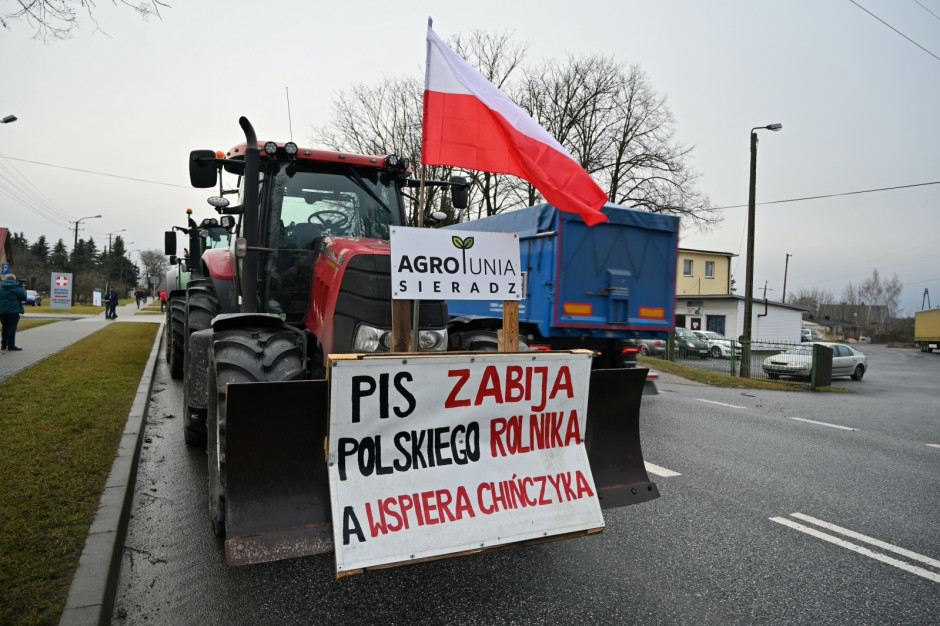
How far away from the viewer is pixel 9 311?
1223 centimetres

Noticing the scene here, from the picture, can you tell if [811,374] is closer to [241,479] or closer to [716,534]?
[716,534]

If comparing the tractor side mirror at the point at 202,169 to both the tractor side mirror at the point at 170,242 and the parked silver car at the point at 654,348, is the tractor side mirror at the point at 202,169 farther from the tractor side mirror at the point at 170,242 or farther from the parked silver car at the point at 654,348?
the parked silver car at the point at 654,348

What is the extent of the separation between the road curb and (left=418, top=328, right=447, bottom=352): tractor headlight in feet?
6.89

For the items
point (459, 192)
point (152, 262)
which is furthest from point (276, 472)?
point (152, 262)

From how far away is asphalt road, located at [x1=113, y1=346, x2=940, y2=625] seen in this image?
3021 millimetres

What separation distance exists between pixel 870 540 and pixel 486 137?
3.80 m

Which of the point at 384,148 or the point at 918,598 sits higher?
the point at 384,148

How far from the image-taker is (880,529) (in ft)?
14.3

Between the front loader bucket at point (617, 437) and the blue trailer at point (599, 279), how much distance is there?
5.20 meters

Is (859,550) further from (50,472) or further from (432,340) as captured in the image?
(50,472)

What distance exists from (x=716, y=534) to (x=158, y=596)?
349 cm

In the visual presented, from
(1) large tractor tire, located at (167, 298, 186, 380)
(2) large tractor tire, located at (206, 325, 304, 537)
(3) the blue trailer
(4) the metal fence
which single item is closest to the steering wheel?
(2) large tractor tire, located at (206, 325, 304, 537)

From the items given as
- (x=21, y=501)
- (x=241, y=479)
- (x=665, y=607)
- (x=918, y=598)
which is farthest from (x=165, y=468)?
(x=918, y=598)

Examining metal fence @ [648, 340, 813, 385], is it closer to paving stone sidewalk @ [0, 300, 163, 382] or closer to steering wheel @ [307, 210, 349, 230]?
steering wheel @ [307, 210, 349, 230]
